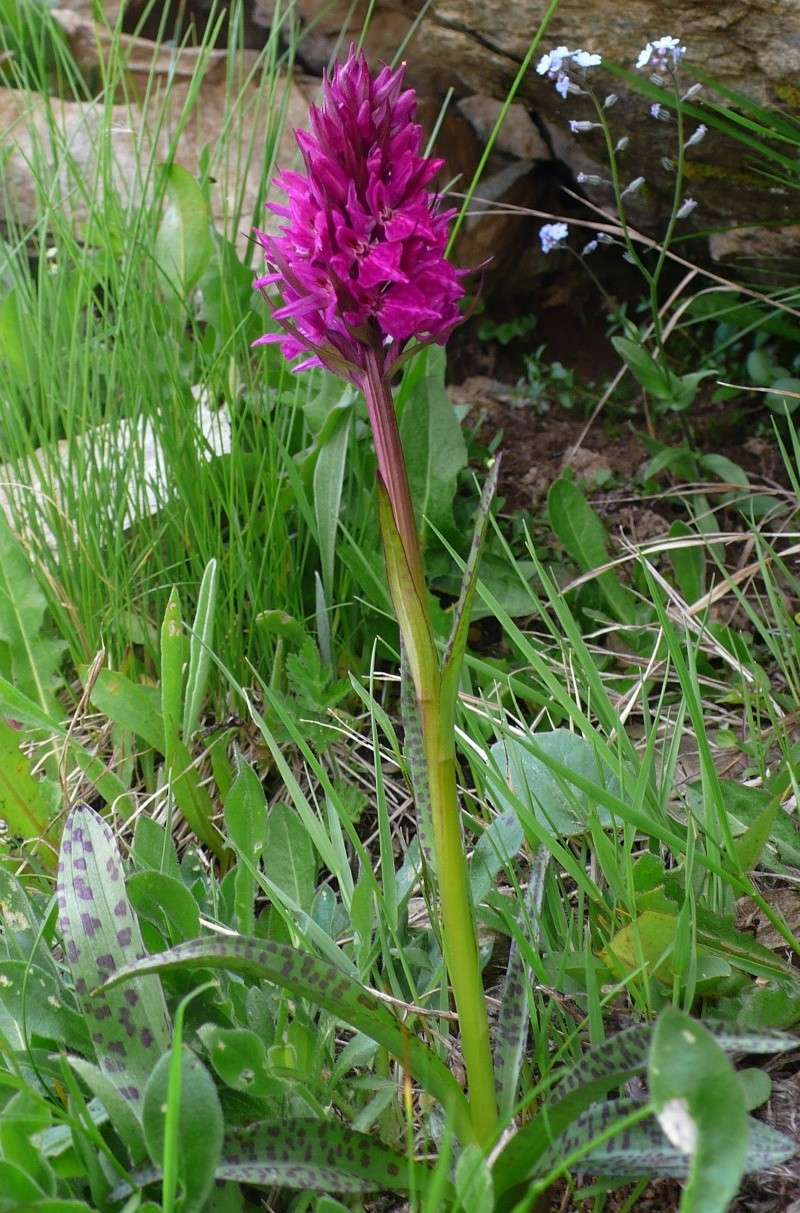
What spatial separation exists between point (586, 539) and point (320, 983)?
1.30m

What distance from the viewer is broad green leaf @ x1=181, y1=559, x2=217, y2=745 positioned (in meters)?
1.61

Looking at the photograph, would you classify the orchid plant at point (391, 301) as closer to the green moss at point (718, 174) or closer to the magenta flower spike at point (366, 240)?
the magenta flower spike at point (366, 240)

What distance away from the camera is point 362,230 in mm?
999

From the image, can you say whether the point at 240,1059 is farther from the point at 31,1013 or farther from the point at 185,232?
the point at 185,232

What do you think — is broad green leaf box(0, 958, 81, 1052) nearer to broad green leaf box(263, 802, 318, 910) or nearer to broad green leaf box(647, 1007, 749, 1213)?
broad green leaf box(263, 802, 318, 910)

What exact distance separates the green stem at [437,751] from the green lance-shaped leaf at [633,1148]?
0.10 metres

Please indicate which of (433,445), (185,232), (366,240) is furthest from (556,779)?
(185,232)

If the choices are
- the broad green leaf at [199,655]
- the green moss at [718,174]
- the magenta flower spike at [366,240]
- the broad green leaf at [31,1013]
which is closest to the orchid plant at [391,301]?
the magenta flower spike at [366,240]

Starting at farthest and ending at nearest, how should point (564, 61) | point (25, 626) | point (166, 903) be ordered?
point (564, 61) → point (25, 626) → point (166, 903)

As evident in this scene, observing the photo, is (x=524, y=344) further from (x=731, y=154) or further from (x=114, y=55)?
(x=114, y=55)

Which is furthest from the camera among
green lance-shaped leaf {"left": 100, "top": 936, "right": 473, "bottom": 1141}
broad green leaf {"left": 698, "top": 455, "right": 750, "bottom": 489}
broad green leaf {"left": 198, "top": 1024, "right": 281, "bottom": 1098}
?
broad green leaf {"left": 698, "top": 455, "right": 750, "bottom": 489}

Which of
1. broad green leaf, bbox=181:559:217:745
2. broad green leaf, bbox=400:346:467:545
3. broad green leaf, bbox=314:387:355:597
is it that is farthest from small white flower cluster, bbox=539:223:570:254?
broad green leaf, bbox=181:559:217:745

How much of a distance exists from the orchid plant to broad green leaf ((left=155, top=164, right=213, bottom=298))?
4.42ft

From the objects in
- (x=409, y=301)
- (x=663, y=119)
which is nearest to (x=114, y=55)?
Result: (x=663, y=119)
